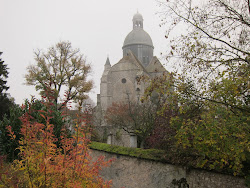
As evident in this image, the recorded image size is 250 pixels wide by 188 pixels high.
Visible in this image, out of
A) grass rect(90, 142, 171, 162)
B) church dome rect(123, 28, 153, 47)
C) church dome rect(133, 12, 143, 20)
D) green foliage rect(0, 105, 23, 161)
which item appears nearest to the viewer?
grass rect(90, 142, 171, 162)

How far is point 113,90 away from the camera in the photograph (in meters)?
42.9

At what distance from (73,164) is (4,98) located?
2141 centimetres

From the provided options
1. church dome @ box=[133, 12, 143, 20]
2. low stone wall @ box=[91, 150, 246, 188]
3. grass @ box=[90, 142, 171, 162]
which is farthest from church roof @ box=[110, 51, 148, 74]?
low stone wall @ box=[91, 150, 246, 188]

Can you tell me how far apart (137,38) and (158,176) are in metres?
44.8

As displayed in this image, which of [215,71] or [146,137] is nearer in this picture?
[215,71]

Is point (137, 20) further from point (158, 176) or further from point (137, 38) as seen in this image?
point (158, 176)

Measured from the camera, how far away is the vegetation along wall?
8.83m

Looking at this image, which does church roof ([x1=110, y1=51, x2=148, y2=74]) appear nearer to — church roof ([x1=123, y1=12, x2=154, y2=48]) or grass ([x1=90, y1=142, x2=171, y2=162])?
church roof ([x1=123, y1=12, x2=154, y2=48])

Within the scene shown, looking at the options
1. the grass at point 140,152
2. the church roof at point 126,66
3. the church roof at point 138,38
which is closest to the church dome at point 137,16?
the church roof at point 138,38

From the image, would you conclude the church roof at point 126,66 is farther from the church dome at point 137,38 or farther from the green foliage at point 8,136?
the green foliage at point 8,136

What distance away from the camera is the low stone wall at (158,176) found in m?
8.80

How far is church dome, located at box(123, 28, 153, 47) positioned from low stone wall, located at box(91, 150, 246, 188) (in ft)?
135

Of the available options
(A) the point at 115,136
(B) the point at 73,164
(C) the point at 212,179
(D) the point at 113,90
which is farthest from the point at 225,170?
(D) the point at 113,90

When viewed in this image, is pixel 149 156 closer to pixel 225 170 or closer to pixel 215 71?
pixel 225 170
